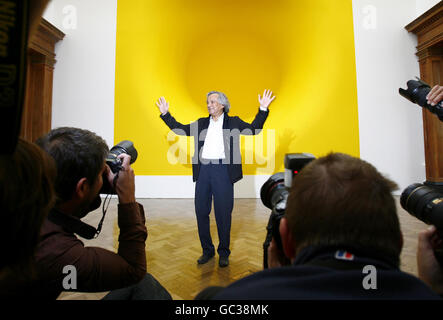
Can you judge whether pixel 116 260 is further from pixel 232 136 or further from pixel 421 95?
pixel 421 95

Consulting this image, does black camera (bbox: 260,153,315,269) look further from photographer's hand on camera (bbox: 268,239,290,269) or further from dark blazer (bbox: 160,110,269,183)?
dark blazer (bbox: 160,110,269,183)

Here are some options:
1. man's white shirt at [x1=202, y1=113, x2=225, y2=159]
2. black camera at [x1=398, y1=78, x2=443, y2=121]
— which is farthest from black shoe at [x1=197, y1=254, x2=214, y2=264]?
black camera at [x1=398, y1=78, x2=443, y2=121]

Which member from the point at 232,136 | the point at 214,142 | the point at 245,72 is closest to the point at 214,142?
the point at 214,142

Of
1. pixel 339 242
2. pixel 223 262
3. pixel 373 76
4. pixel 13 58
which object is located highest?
pixel 373 76

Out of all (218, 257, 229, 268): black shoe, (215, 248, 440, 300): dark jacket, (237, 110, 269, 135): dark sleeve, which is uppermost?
(237, 110, 269, 135): dark sleeve

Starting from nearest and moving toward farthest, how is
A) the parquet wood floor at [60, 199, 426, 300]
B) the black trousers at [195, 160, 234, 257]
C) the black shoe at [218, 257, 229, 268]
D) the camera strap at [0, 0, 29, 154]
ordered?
1. the camera strap at [0, 0, 29, 154]
2. the parquet wood floor at [60, 199, 426, 300]
3. the black shoe at [218, 257, 229, 268]
4. the black trousers at [195, 160, 234, 257]

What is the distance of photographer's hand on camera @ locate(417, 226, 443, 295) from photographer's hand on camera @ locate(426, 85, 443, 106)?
37.9 inches

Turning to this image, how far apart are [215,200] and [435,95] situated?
147 cm

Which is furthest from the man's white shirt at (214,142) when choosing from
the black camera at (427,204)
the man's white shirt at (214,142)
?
the black camera at (427,204)

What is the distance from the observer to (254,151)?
4676 millimetres

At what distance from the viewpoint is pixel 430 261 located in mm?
690

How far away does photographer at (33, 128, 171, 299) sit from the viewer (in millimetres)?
672

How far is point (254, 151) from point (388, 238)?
168 inches
